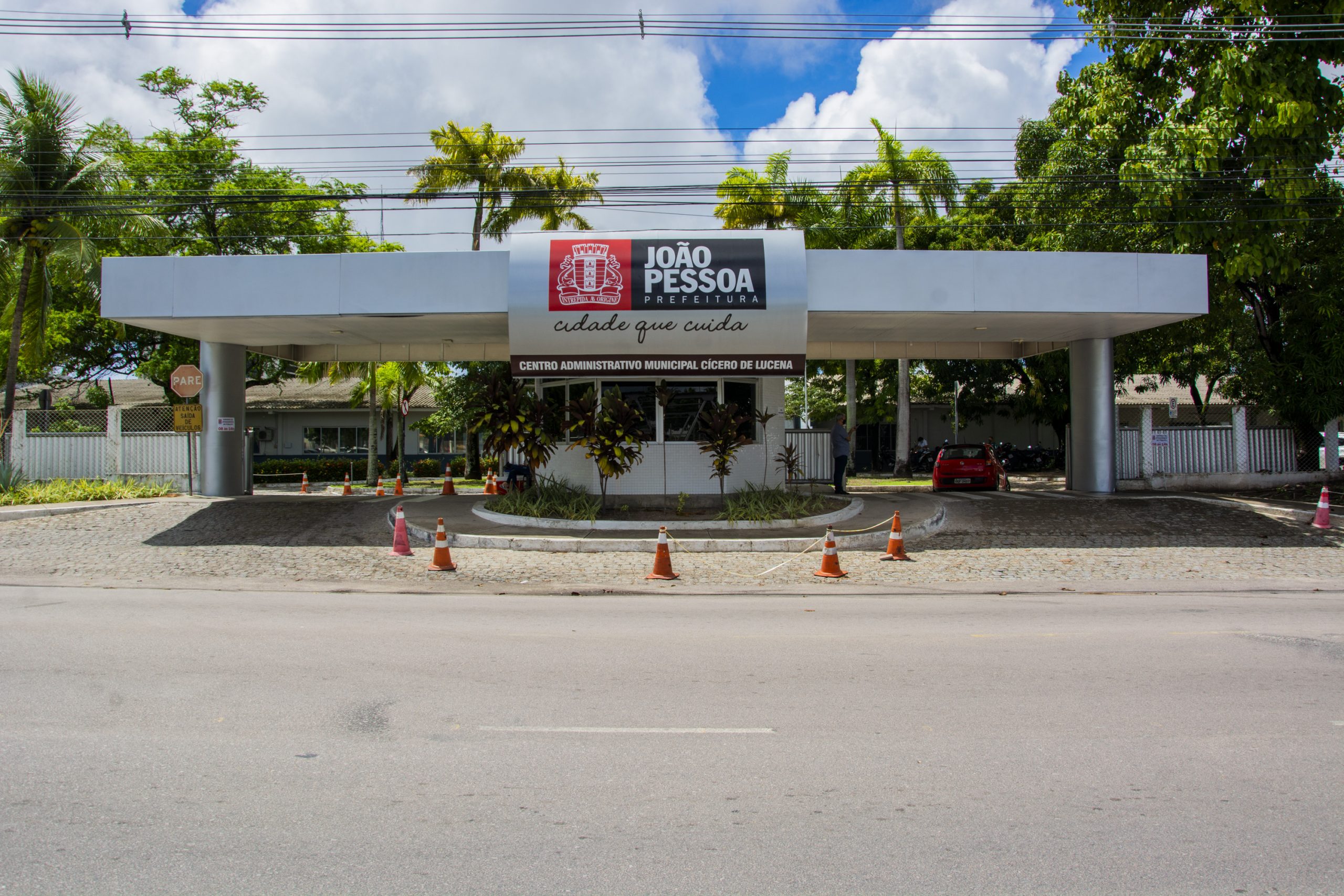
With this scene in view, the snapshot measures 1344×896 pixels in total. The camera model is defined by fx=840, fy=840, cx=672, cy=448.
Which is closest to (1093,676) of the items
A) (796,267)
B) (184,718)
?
(184,718)

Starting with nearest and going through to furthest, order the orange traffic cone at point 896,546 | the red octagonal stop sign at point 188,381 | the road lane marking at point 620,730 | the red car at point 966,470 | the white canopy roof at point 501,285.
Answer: the road lane marking at point 620,730 < the orange traffic cone at point 896,546 < the white canopy roof at point 501,285 < the red octagonal stop sign at point 188,381 < the red car at point 966,470

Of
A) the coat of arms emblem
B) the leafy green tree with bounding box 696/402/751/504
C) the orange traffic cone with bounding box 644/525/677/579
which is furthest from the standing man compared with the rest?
the orange traffic cone with bounding box 644/525/677/579

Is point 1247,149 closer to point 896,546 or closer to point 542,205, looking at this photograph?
point 896,546

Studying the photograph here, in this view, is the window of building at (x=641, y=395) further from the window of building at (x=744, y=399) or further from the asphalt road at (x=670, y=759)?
the asphalt road at (x=670, y=759)

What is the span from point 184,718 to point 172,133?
3273cm

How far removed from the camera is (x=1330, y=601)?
9.90 metres

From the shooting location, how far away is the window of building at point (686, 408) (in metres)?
17.1

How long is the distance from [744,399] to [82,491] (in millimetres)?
14897

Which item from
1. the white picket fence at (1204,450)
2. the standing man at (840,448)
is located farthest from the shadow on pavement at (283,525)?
the white picket fence at (1204,450)

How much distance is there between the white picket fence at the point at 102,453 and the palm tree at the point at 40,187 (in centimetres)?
128

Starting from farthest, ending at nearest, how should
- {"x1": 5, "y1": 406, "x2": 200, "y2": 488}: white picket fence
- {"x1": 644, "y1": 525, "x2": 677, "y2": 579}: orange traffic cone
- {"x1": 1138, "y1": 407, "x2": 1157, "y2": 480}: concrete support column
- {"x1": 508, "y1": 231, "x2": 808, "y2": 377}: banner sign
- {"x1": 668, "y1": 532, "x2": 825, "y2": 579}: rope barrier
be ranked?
{"x1": 1138, "y1": 407, "x2": 1157, "y2": 480}: concrete support column < {"x1": 5, "y1": 406, "x2": 200, "y2": 488}: white picket fence < {"x1": 508, "y1": 231, "x2": 808, "y2": 377}: banner sign < {"x1": 668, "y1": 532, "x2": 825, "y2": 579}: rope barrier < {"x1": 644, "y1": 525, "x2": 677, "y2": 579}: orange traffic cone

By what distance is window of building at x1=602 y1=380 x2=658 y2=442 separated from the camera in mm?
17094

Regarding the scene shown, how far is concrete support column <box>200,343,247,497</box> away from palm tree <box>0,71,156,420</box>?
5.49m

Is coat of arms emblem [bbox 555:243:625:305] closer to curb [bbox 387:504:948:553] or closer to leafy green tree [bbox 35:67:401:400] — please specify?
curb [bbox 387:504:948:553]
